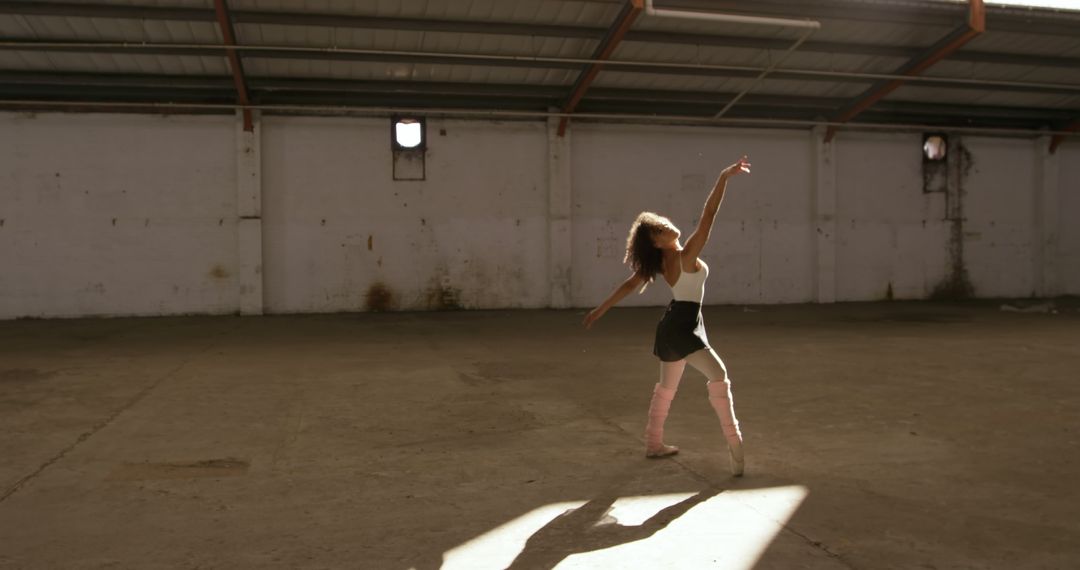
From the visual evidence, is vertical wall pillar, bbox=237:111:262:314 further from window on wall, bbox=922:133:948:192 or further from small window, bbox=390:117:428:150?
window on wall, bbox=922:133:948:192

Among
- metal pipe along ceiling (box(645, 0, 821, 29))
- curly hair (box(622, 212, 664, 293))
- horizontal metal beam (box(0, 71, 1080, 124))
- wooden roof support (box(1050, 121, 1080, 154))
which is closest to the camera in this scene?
curly hair (box(622, 212, 664, 293))

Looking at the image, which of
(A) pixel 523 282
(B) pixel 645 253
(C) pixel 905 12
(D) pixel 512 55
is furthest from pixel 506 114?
(B) pixel 645 253

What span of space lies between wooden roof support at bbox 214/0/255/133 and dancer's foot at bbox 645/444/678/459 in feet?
30.4

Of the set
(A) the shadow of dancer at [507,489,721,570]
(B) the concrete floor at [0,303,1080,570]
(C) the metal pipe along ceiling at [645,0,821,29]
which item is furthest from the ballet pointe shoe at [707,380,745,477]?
(C) the metal pipe along ceiling at [645,0,821,29]

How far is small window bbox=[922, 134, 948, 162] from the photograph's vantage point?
16328 millimetres

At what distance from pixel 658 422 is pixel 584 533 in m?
1.19

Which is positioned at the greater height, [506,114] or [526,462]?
[506,114]

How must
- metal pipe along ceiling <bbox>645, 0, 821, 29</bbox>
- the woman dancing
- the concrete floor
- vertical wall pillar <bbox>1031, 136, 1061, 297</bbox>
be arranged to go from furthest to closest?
vertical wall pillar <bbox>1031, 136, 1061, 297</bbox>
metal pipe along ceiling <bbox>645, 0, 821, 29</bbox>
the woman dancing
the concrete floor

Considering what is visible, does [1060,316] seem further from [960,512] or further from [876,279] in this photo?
[960,512]

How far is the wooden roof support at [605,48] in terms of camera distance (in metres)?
11.0

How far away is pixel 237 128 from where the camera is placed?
44.8 ft

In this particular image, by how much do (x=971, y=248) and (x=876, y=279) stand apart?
237 cm

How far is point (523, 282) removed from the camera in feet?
48.6

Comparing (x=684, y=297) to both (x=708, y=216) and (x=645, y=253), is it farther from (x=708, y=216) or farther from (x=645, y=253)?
(x=708, y=216)
